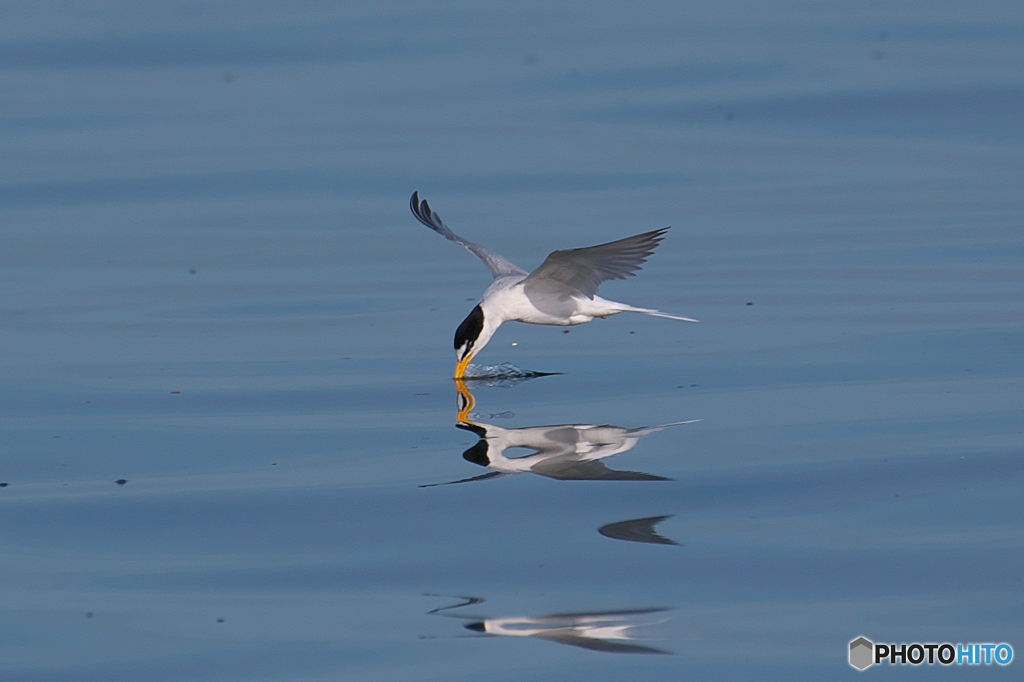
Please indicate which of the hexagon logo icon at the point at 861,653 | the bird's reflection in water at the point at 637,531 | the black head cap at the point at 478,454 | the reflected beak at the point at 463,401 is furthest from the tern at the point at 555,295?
the hexagon logo icon at the point at 861,653

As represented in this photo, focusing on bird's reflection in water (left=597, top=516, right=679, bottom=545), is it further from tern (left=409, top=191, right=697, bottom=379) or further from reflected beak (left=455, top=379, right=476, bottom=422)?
tern (left=409, top=191, right=697, bottom=379)

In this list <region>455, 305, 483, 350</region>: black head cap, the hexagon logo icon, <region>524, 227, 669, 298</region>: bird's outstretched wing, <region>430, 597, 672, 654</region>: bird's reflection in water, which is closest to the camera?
the hexagon logo icon

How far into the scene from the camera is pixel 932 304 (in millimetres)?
8758

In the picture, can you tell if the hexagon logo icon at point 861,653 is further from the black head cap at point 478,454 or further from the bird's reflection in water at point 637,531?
the black head cap at point 478,454

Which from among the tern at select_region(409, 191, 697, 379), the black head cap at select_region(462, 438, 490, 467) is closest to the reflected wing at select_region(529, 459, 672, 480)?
the black head cap at select_region(462, 438, 490, 467)

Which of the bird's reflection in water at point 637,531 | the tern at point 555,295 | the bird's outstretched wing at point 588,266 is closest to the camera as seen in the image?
the bird's reflection in water at point 637,531

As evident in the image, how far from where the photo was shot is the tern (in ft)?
24.2

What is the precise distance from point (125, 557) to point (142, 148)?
950cm

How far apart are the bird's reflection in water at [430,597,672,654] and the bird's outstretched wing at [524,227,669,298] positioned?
108 inches

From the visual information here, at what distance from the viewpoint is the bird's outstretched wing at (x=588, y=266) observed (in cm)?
722

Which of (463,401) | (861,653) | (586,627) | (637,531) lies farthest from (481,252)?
(861,653)

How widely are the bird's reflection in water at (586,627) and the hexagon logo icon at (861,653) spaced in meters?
0.61

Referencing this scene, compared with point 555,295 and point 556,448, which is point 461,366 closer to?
point 555,295

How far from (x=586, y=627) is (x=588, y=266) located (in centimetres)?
322
